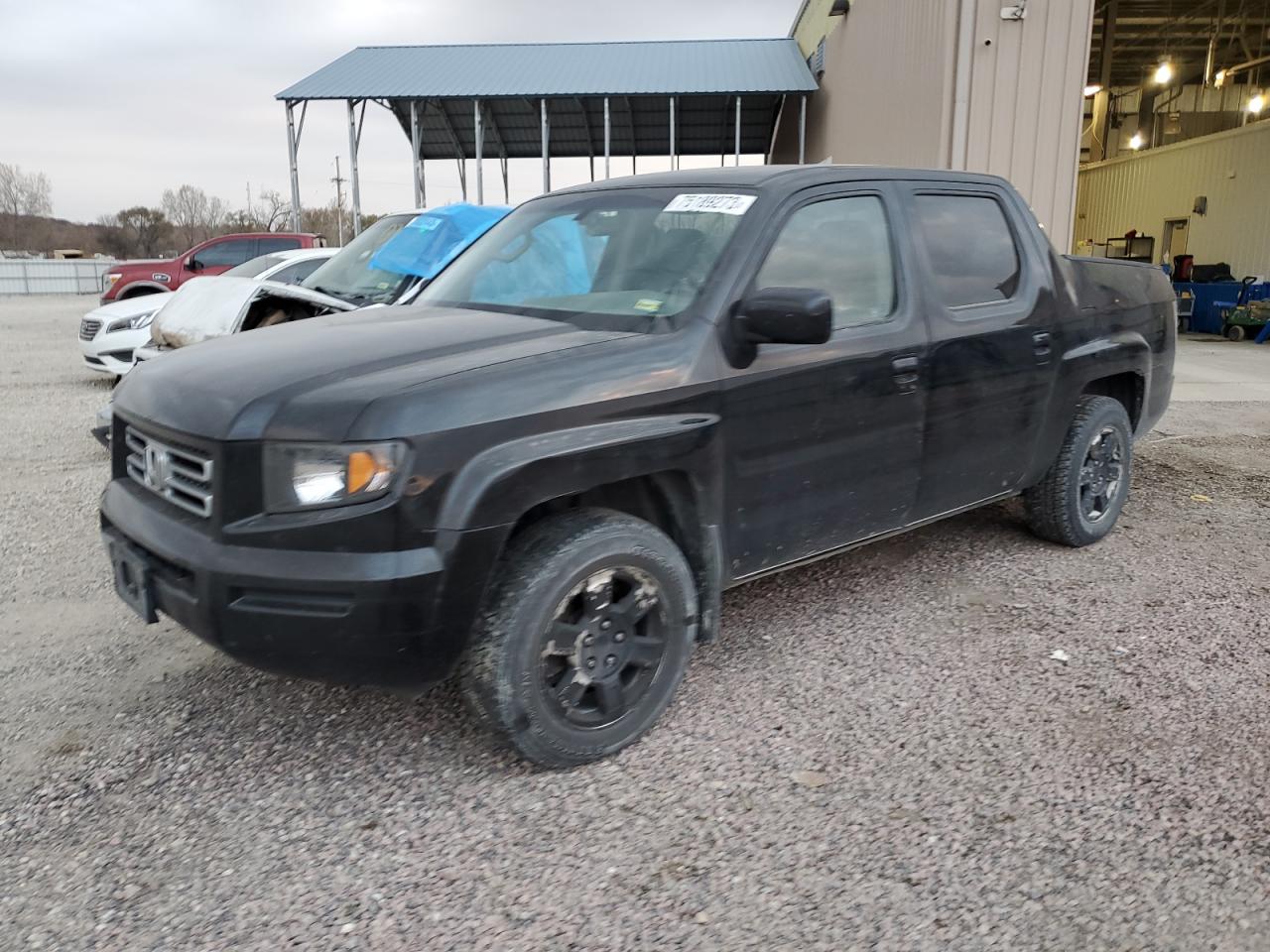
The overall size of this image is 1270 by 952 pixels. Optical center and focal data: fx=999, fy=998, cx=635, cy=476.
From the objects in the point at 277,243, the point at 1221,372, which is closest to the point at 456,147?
the point at 277,243

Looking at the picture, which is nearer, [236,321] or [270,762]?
[270,762]

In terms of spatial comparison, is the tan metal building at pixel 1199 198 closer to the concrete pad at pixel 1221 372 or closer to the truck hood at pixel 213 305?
the concrete pad at pixel 1221 372

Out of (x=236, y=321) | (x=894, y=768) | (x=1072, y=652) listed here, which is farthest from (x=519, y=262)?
(x=236, y=321)

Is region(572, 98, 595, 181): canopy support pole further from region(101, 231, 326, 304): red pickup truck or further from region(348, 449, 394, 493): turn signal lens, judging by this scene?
region(348, 449, 394, 493): turn signal lens

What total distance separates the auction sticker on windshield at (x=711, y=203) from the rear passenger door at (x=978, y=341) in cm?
85

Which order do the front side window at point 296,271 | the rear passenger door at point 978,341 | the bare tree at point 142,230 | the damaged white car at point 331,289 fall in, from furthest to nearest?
the bare tree at point 142,230 → the front side window at point 296,271 → the damaged white car at point 331,289 → the rear passenger door at point 978,341

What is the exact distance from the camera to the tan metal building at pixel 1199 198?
19625mm

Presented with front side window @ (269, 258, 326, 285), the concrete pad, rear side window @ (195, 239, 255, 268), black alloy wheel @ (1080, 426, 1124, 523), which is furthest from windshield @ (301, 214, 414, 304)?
rear side window @ (195, 239, 255, 268)

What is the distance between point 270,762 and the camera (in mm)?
3012

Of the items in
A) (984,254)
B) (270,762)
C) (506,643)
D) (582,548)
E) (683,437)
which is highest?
(984,254)

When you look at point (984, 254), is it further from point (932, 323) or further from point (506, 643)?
point (506, 643)

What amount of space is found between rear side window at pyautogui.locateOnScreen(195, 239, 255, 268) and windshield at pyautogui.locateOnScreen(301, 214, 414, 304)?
9.69 m

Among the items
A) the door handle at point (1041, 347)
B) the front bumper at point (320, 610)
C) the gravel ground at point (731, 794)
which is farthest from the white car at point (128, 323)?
the front bumper at point (320, 610)

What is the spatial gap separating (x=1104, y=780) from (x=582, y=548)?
1.63 meters
